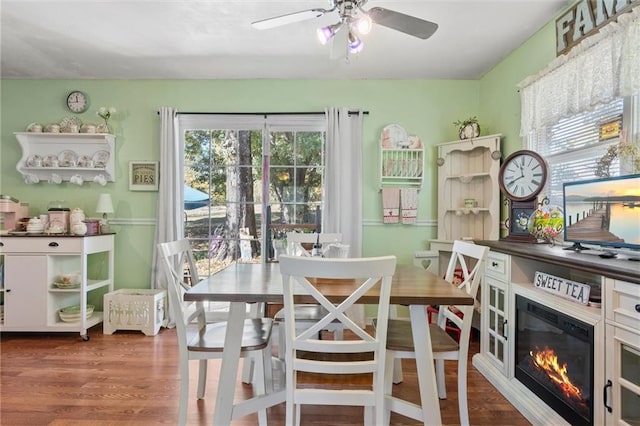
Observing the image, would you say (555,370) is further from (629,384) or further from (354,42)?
(354,42)

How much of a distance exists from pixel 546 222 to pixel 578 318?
808mm

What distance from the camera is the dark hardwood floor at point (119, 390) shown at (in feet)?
6.44

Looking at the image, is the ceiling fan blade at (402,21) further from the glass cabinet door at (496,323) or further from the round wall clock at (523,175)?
the glass cabinet door at (496,323)

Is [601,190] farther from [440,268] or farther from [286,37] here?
[286,37]

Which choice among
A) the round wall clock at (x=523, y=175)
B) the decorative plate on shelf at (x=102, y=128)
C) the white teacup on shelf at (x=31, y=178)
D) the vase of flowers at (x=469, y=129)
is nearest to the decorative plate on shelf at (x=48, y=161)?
the white teacup on shelf at (x=31, y=178)

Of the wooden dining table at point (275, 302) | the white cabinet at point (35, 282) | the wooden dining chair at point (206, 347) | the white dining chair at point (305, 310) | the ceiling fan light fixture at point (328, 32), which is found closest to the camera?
the wooden dining table at point (275, 302)

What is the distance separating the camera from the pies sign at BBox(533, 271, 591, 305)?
165cm

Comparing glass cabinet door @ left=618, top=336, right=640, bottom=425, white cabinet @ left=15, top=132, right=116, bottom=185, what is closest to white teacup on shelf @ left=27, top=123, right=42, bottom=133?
white cabinet @ left=15, top=132, right=116, bottom=185

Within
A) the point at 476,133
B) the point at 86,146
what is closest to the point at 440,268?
the point at 476,133

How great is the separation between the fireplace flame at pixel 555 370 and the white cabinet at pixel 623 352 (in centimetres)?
24

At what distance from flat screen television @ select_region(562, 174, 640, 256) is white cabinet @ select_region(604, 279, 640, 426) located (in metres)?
0.30

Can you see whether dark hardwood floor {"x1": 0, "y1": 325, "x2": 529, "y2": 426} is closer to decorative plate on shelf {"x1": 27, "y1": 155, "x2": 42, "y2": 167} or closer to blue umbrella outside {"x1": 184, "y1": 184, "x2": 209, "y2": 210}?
blue umbrella outside {"x1": 184, "y1": 184, "x2": 209, "y2": 210}

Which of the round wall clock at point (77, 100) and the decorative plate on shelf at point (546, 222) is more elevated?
the round wall clock at point (77, 100)

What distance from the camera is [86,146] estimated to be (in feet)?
12.2
